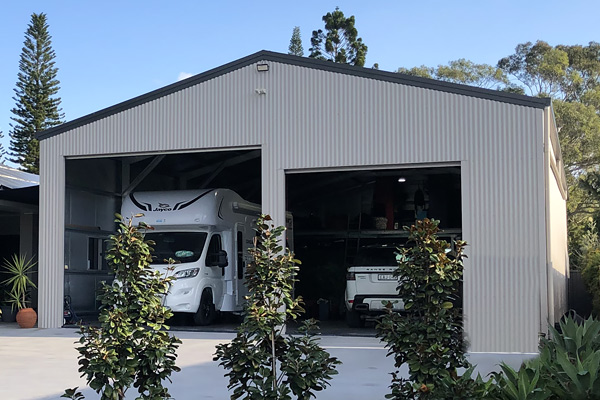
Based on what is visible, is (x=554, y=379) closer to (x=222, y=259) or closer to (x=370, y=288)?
(x=370, y=288)

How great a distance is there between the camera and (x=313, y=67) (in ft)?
43.7

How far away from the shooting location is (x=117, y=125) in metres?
14.4

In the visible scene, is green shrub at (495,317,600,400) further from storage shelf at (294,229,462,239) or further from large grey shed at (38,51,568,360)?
storage shelf at (294,229,462,239)

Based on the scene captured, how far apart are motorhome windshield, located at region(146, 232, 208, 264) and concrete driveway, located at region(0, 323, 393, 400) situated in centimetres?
156

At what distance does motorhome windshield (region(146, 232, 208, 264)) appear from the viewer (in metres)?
14.6

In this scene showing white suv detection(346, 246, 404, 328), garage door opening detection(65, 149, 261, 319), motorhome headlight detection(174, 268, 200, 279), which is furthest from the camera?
garage door opening detection(65, 149, 261, 319)

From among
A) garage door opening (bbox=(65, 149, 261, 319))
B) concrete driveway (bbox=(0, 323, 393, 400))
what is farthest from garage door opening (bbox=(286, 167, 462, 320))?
concrete driveway (bbox=(0, 323, 393, 400))

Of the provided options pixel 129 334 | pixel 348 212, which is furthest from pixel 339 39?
pixel 129 334

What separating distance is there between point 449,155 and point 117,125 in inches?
252

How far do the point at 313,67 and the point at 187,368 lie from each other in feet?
20.3

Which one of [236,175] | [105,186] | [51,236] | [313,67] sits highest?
A: [313,67]

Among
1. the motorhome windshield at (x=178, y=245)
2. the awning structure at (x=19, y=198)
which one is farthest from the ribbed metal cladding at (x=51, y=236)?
the awning structure at (x=19, y=198)

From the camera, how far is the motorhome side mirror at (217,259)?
14773mm

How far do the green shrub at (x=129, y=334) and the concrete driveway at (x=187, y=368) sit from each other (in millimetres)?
2097
